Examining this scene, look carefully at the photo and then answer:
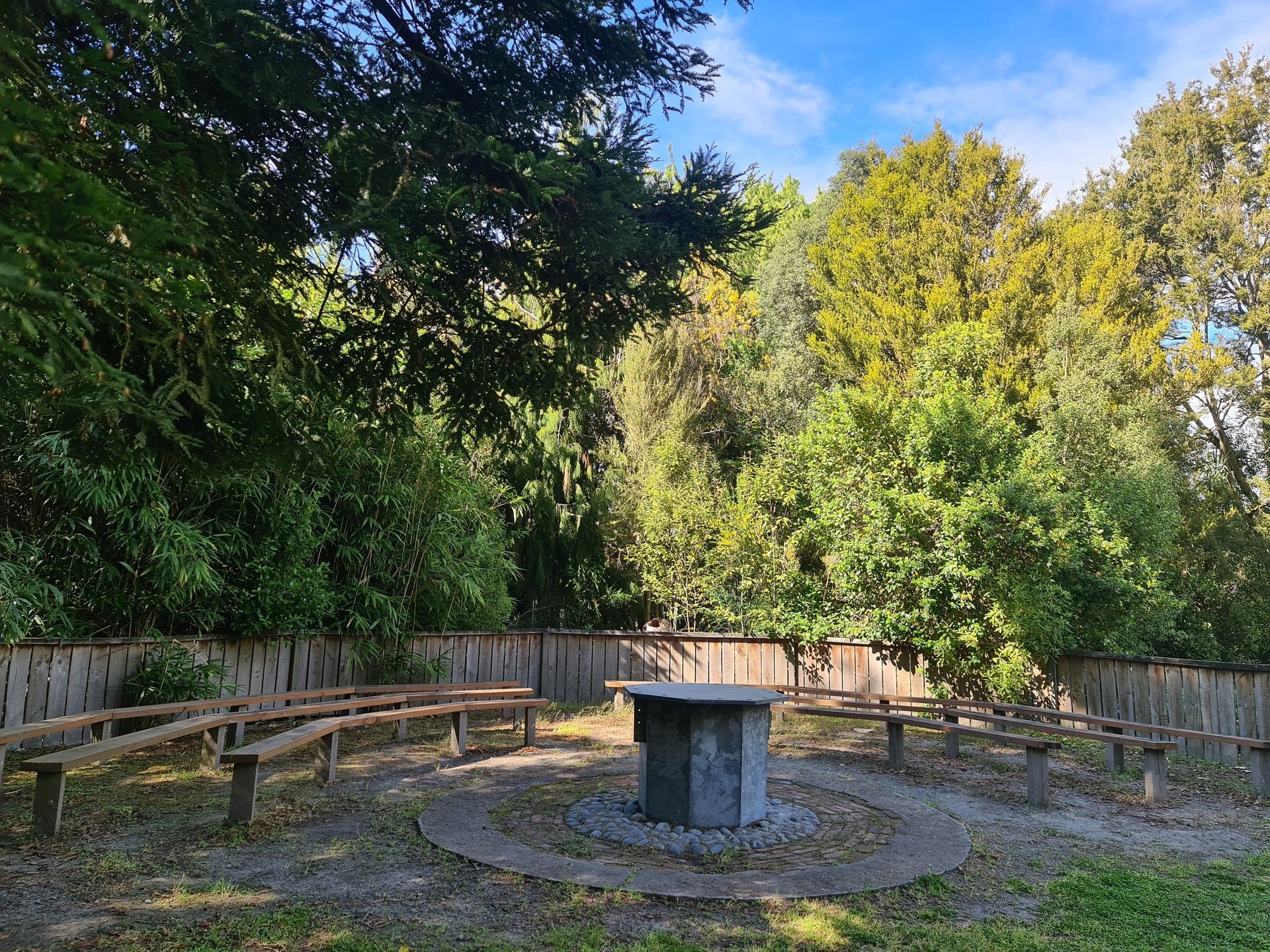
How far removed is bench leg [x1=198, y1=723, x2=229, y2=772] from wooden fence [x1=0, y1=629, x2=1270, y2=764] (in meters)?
1.27

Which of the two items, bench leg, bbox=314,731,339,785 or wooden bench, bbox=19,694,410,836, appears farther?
bench leg, bbox=314,731,339,785

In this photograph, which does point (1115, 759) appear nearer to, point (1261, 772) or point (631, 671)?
point (1261, 772)

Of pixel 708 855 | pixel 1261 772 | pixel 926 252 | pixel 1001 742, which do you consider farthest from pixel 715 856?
pixel 926 252

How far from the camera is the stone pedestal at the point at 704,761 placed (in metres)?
4.87

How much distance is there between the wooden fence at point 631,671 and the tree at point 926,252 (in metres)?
8.11

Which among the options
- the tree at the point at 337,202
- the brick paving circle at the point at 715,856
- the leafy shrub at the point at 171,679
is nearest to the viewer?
the tree at the point at 337,202

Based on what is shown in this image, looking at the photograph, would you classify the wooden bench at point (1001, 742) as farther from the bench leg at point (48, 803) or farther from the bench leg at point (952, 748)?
the bench leg at point (48, 803)

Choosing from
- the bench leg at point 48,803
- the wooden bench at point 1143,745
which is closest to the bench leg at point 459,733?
the bench leg at point 48,803

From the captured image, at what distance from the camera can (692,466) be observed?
1243 cm

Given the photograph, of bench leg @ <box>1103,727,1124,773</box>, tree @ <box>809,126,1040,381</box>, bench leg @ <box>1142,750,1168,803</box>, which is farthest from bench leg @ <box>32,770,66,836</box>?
tree @ <box>809,126,1040,381</box>

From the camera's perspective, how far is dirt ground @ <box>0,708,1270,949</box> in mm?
3273

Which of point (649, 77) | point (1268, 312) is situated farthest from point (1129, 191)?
point (649, 77)

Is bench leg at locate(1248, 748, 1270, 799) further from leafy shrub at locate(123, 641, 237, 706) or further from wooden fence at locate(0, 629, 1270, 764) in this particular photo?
leafy shrub at locate(123, 641, 237, 706)

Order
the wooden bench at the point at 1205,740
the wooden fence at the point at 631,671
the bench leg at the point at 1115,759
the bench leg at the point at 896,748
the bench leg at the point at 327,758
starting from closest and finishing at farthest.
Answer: the bench leg at the point at 327,758 → the wooden bench at the point at 1205,740 → the wooden fence at the point at 631,671 → the bench leg at the point at 896,748 → the bench leg at the point at 1115,759
